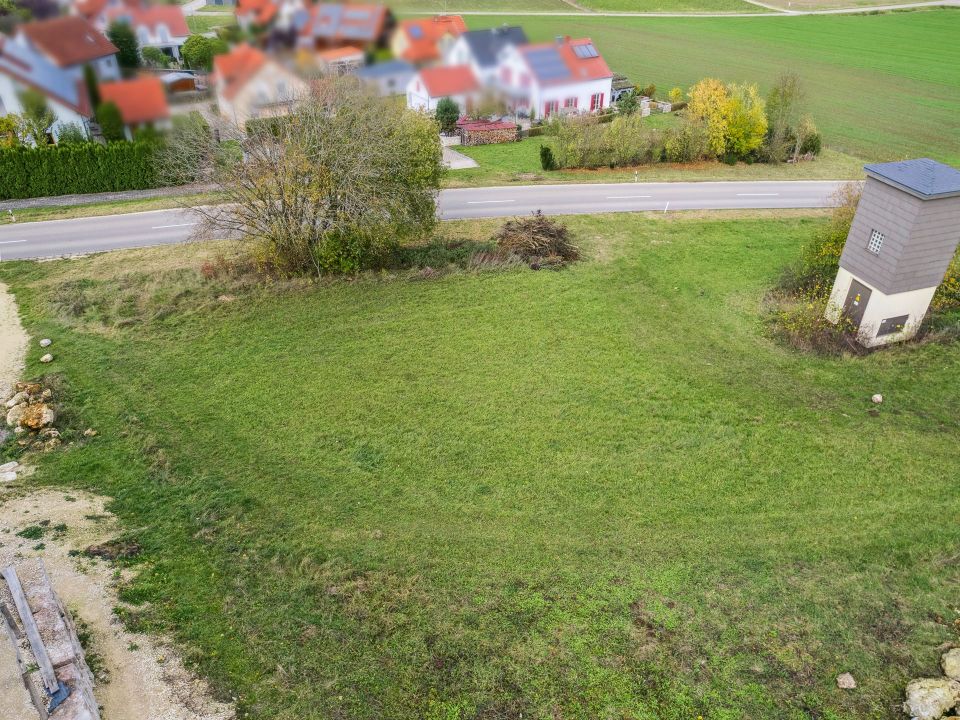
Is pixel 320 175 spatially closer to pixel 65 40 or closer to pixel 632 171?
pixel 65 40

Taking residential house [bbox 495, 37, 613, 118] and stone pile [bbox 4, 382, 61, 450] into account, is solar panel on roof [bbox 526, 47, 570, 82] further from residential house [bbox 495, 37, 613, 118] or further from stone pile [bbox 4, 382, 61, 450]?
stone pile [bbox 4, 382, 61, 450]

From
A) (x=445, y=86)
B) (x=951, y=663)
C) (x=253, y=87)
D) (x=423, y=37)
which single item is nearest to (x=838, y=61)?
(x=445, y=86)

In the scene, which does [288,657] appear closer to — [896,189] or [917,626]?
[917,626]

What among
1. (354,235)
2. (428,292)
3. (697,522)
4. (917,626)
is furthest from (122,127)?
(917,626)

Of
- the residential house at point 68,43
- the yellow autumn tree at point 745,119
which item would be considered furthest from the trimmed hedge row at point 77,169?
the yellow autumn tree at point 745,119

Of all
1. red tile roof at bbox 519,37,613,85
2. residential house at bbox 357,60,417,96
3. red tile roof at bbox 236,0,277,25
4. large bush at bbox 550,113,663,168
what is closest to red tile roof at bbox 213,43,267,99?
red tile roof at bbox 236,0,277,25

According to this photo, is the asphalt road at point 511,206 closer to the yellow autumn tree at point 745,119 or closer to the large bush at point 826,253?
the yellow autumn tree at point 745,119
